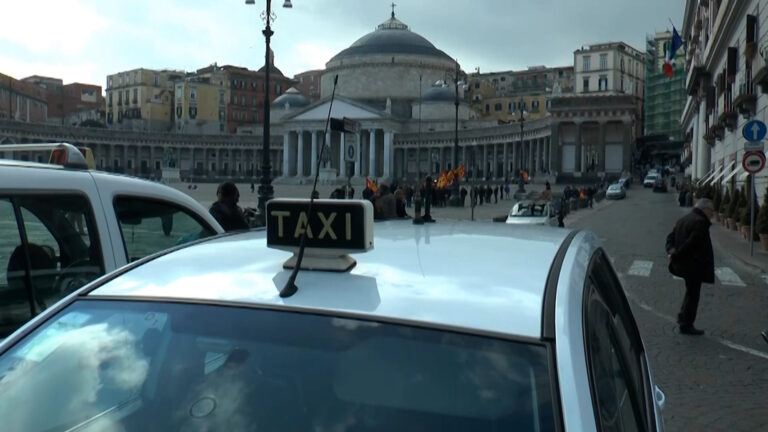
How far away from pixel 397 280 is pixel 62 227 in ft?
8.09

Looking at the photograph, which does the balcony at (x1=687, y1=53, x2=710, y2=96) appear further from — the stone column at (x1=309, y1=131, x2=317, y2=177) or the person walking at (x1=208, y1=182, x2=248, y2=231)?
the stone column at (x1=309, y1=131, x2=317, y2=177)

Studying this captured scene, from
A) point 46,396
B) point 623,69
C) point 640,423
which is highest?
point 623,69

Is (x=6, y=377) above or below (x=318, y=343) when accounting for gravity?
below

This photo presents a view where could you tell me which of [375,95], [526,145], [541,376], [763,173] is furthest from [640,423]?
[375,95]

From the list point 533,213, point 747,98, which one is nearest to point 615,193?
point 747,98

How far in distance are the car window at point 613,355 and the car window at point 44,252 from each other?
2473 mm

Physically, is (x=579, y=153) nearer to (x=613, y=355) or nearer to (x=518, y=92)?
(x=518, y=92)

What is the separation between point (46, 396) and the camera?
2.06m

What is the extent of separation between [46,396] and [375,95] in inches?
4216

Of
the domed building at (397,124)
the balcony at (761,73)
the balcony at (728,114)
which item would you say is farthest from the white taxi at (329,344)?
the domed building at (397,124)

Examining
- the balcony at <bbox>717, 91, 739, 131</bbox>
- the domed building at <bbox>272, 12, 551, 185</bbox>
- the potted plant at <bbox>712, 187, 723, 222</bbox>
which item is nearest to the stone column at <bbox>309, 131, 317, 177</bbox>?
the domed building at <bbox>272, 12, 551, 185</bbox>

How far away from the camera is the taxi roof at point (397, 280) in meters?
1.82

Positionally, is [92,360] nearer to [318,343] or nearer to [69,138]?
[318,343]

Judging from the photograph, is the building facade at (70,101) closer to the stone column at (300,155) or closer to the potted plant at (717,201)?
the stone column at (300,155)
